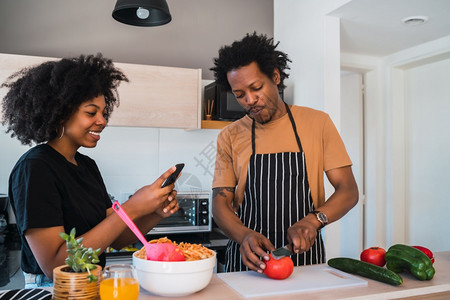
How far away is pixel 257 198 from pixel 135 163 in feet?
5.22

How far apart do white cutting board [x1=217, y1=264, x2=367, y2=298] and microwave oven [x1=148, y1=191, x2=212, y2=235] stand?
1535 millimetres

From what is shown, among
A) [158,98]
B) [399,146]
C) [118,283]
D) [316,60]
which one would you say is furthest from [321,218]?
[399,146]

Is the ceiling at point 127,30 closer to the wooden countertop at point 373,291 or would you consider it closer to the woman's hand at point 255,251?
the woman's hand at point 255,251

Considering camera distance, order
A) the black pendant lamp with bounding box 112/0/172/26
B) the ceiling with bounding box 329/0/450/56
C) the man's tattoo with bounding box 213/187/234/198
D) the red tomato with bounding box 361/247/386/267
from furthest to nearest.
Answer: the ceiling with bounding box 329/0/450/56 < the black pendant lamp with bounding box 112/0/172/26 < the man's tattoo with bounding box 213/187/234/198 < the red tomato with bounding box 361/247/386/267

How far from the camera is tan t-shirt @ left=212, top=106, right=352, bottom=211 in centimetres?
179

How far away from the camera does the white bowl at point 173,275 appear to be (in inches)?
43.2

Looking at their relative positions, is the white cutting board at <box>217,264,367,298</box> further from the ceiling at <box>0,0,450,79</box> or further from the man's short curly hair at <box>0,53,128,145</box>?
the ceiling at <box>0,0,450,79</box>

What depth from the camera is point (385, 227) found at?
12.2 ft

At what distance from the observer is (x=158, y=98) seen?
295 centimetres

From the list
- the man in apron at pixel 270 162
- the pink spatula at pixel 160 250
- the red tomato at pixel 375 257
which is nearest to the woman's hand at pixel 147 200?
the pink spatula at pixel 160 250

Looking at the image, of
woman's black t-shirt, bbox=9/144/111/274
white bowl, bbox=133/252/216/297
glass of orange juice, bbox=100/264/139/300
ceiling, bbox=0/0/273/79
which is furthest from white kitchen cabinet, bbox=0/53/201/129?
glass of orange juice, bbox=100/264/139/300

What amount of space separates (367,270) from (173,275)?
0.64 m

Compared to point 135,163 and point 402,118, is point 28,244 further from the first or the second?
point 402,118

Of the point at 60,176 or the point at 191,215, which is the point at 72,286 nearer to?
the point at 60,176
